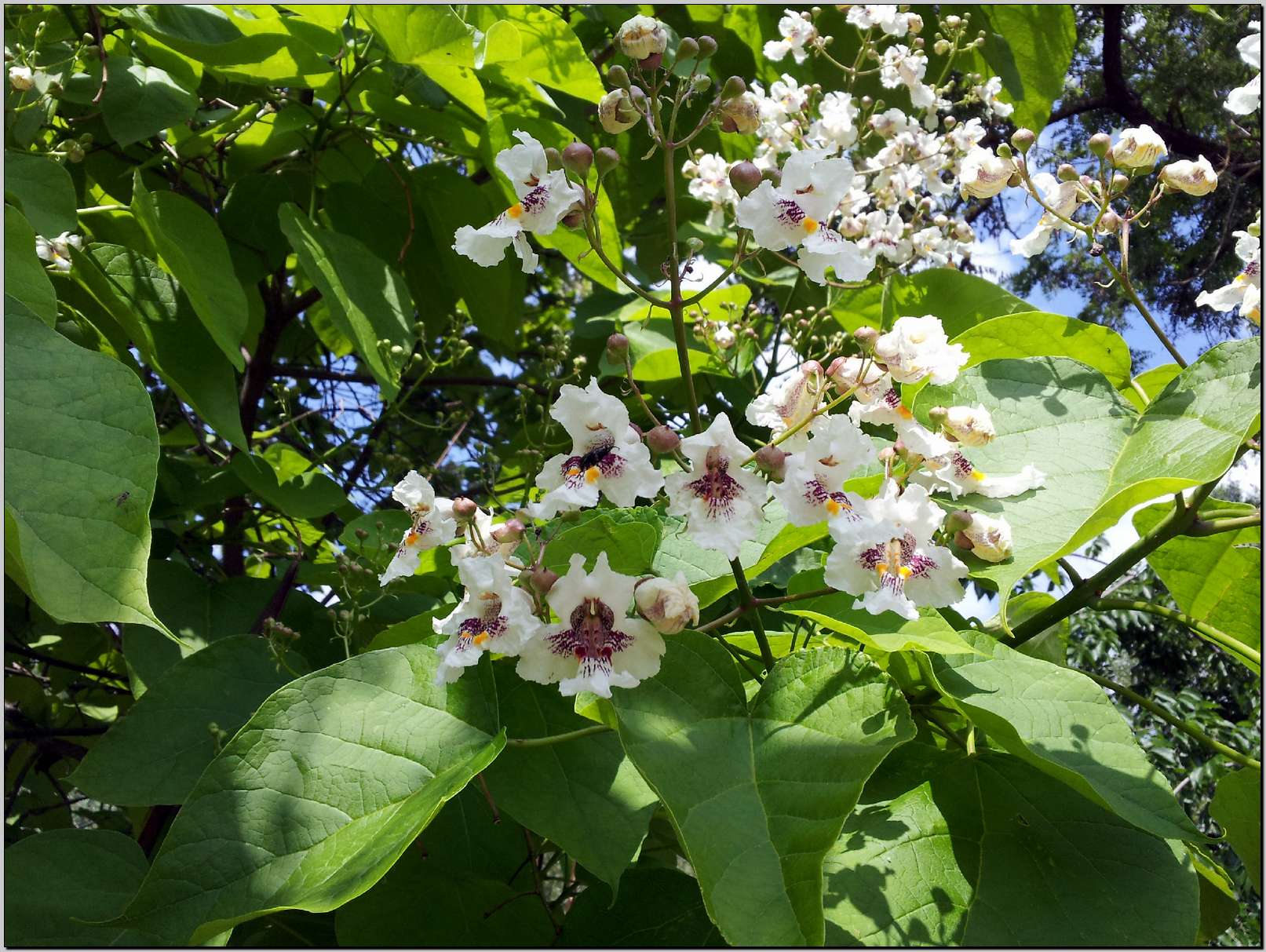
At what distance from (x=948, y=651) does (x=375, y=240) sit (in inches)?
49.4

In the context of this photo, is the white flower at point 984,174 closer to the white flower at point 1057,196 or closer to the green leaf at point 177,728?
the white flower at point 1057,196

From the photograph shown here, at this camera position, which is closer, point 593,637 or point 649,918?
point 593,637

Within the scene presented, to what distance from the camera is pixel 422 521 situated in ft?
2.88

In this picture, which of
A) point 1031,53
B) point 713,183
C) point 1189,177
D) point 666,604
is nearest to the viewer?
point 666,604

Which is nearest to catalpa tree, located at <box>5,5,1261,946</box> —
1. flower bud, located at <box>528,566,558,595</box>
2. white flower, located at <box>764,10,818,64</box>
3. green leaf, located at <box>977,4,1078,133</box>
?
flower bud, located at <box>528,566,558,595</box>

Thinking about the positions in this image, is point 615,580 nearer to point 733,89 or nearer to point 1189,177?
point 733,89

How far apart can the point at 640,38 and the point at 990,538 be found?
1.59 feet

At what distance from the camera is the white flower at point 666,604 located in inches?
27.2

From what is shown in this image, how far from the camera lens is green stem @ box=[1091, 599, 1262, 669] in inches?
37.1

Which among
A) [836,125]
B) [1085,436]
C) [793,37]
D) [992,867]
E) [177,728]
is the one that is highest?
[793,37]

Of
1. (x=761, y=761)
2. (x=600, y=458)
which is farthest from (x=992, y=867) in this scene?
(x=600, y=458)

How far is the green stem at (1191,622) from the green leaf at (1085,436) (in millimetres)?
139

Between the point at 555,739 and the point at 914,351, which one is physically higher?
the point at 914,351

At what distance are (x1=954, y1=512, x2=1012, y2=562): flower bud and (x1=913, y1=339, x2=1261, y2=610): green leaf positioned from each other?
1 cm
